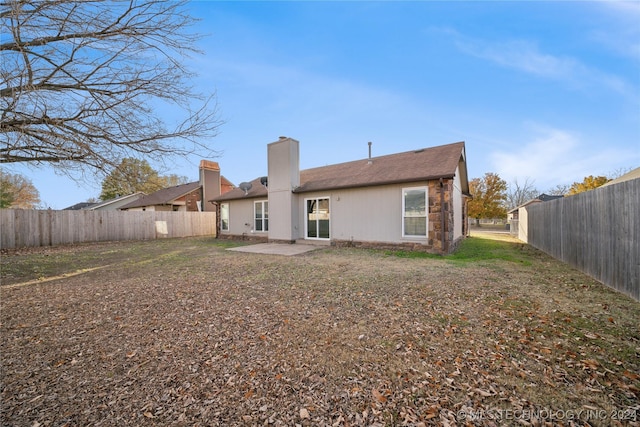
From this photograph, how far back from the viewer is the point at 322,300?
448 cm

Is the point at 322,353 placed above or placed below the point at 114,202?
below

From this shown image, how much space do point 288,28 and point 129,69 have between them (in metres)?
5.77

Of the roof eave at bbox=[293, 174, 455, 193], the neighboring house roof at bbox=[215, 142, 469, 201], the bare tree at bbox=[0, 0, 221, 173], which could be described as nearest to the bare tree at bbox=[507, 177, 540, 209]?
the neighboring house roof at bbox=[215, 142, 469, 201]

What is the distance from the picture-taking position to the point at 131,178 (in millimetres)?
5434

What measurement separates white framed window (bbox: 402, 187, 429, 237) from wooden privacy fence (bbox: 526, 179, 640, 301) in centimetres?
382

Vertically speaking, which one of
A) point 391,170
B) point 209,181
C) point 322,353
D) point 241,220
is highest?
point 209,181

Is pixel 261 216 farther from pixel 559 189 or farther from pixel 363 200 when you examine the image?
pixel 559 189

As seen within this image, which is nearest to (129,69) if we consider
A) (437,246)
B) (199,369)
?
(199,369)

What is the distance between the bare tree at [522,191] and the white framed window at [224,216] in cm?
4884

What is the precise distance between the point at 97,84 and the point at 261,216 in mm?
9938

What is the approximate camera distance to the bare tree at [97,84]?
4.18 metres

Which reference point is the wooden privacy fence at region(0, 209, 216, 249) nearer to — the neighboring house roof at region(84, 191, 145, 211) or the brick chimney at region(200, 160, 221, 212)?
the brick chimney at region(200, 160, 221, 212)

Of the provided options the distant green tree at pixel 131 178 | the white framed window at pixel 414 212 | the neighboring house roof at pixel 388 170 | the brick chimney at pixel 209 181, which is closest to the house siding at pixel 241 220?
the neighboring house roof at pixel 388 170

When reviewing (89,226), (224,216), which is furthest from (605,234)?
(89,226)
